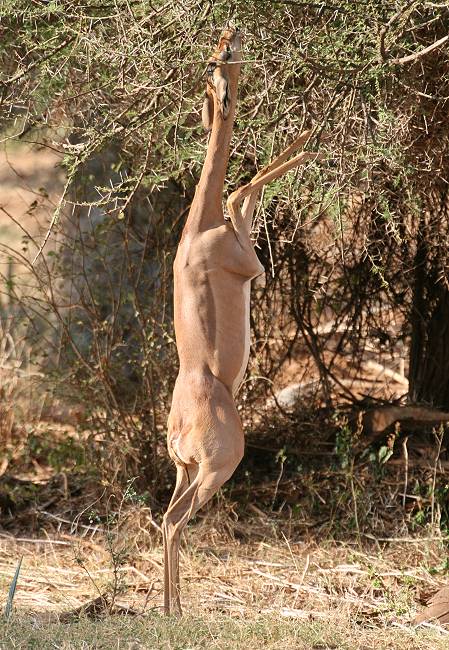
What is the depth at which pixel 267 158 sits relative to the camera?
17.6 ft

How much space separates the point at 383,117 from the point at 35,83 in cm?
230

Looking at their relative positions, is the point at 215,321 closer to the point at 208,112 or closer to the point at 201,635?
the point at 208,112

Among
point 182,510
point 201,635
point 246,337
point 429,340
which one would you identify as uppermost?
point 429,340

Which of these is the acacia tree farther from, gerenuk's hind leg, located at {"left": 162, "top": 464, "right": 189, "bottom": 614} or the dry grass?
gerenuk's hind leg, located at {"left": 162, "top": 464, "right": 189, "bottom": 614}

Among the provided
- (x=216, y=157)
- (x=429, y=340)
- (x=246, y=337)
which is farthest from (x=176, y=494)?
(x=429, y=340)

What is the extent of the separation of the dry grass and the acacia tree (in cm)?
80

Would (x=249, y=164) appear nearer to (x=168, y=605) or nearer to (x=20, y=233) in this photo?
(x=168, y=605)

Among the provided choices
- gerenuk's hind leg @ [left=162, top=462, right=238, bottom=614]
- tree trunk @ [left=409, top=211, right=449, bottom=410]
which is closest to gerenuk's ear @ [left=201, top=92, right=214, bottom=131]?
gerenuk's hind leg @ [left=162, top=462, right=238, bottom=614]

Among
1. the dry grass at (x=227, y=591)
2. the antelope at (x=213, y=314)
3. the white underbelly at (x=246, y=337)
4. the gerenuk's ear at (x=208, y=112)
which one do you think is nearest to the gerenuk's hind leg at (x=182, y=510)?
the antelope at (x=213, y=314)

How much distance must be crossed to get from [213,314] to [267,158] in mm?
1212

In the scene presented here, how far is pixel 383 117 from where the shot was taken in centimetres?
461

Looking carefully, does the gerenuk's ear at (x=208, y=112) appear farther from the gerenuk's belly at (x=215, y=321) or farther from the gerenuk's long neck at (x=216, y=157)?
the gerenuk's belly at (x=215, y=321)

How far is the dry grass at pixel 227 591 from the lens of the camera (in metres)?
4.25

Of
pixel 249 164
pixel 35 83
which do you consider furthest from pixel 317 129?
pixel 35 83
